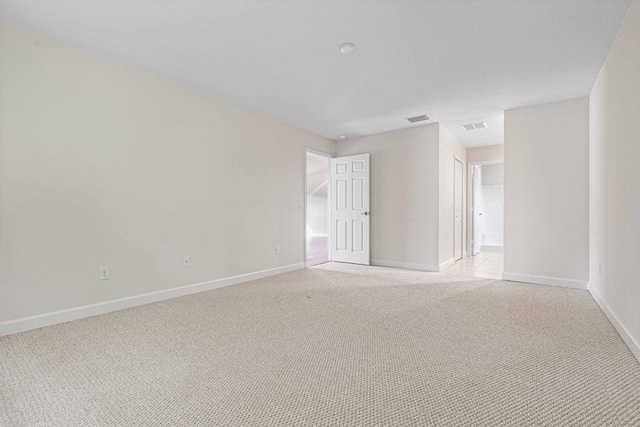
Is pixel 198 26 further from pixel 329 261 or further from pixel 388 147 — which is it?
pixel 329 261

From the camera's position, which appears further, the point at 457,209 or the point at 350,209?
the point at 457,209

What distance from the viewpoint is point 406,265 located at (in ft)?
17.4

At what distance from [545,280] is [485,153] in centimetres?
333

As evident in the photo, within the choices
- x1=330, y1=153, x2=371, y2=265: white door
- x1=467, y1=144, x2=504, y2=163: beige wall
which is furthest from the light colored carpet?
x1=467, y1=144, x2=504, y2=163: beige wall

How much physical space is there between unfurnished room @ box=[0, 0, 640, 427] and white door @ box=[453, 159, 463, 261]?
1359 millimetres

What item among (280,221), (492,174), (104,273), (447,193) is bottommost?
(104,273)

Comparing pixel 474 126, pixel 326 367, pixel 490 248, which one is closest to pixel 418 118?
pixel 474 126

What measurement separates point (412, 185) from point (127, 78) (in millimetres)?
4197

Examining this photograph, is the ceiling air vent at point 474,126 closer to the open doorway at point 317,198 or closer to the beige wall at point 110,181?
the beige wall at point 110,181

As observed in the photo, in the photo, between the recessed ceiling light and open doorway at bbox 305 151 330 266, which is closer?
the recessed ceiling light

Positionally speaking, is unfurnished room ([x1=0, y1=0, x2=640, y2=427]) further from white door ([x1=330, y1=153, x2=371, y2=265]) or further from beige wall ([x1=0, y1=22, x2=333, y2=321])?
white door ([x1=330, y1=153, x2=371, y2=265])

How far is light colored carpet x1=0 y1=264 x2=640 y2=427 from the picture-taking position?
4.78 feet

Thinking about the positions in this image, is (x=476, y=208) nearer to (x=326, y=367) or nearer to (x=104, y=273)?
(x=326, y=367)

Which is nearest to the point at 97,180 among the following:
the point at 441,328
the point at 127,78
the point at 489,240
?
the point at 127,78
